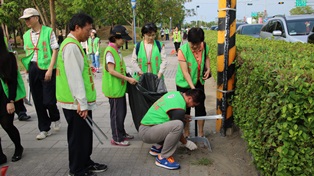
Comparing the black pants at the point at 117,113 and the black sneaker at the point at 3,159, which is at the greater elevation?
the black pants at the point at 117,113

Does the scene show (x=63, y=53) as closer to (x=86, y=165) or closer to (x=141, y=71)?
(x=86, y=165)

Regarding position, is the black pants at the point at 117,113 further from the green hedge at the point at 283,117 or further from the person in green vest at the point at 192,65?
the green hedge at the point at 283,117

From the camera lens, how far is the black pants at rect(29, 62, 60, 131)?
14.5 ft

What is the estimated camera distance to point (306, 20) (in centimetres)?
924

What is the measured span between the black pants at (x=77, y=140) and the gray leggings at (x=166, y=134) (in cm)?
71

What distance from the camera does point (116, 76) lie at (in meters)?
3.90

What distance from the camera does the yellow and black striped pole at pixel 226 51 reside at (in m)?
4.03

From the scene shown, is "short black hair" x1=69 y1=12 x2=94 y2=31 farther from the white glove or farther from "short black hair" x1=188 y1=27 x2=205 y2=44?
the white glove

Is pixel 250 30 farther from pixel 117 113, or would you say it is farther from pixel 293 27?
pixel 117 113

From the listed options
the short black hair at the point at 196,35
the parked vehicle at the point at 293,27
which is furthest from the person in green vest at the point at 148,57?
the parked vehicle at the point at 293,27

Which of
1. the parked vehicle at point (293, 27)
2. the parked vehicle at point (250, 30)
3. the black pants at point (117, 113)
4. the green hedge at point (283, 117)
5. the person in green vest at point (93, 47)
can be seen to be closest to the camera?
the green hedge at point (283, 117)

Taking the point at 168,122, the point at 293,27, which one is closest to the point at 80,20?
the point at 168,122

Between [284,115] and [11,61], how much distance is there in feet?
10.1

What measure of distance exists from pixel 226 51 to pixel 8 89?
287 centimetres
